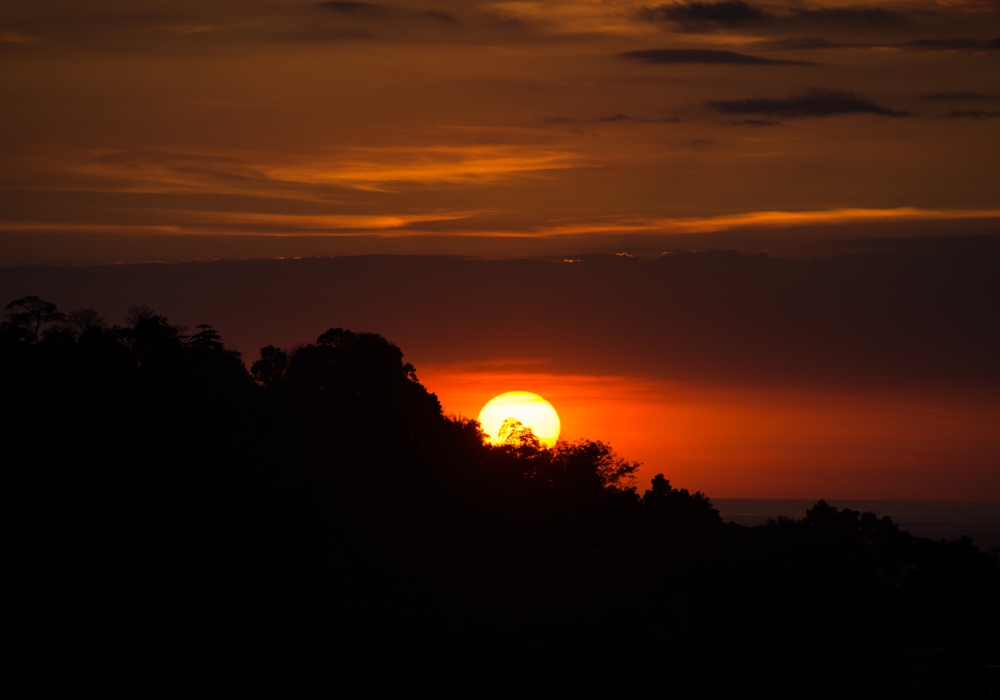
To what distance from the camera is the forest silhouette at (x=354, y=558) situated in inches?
2135

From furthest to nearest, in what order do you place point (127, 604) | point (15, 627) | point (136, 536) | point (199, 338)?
point (199, 338) < point (136, 536) < point (127, 604) < point (15, 627)

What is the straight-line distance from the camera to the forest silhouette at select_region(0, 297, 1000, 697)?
54219 mm

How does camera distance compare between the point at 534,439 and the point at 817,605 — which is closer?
the point at 817,605

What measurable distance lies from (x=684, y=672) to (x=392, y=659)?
49.2 feet

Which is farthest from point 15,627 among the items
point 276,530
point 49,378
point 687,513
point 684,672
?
point 687,513

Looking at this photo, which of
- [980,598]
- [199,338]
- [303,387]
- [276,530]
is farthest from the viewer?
[980,598]

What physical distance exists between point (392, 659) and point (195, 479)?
19.2 m

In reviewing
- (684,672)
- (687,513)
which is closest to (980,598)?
(687,513)

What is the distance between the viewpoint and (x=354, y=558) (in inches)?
2630

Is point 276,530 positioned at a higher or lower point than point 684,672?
higher

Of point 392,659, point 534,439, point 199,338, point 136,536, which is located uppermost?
point 199,338

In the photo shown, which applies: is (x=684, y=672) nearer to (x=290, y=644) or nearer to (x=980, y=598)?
(x=290, y=644)

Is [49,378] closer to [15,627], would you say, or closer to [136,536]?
[136,536]

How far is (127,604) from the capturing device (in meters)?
56.1
